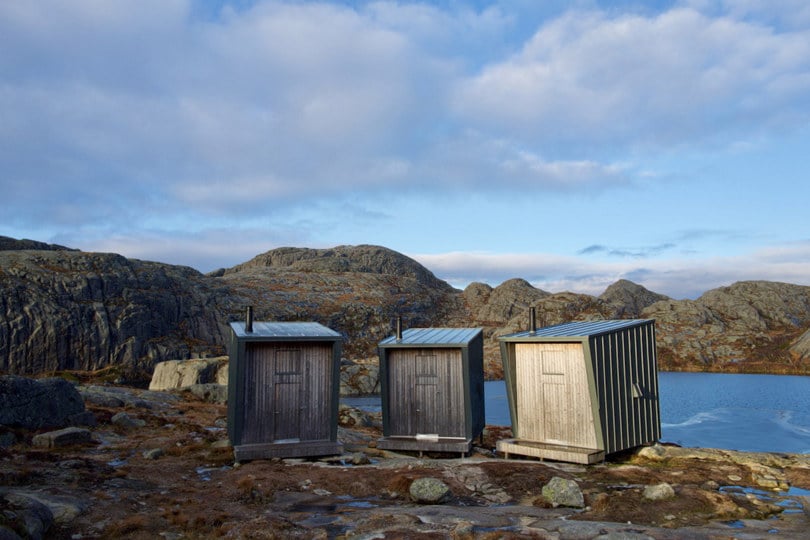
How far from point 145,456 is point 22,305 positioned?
6903 cm

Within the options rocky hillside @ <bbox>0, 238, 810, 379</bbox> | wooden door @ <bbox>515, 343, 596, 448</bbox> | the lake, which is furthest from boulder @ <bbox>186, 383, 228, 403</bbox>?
rocky hillside @ <bbox>0, 238, 810, 379</bbox>

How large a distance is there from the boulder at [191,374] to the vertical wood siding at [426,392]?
2806 centimetres

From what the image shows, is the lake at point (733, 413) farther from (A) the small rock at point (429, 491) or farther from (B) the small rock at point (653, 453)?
(A) the small rock at point (429, 491)

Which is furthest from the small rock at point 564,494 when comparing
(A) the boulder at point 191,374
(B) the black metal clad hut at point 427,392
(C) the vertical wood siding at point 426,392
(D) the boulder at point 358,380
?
(D) the boulder at point 358,380

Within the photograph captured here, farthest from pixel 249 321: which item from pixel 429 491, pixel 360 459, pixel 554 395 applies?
pixel 554 395

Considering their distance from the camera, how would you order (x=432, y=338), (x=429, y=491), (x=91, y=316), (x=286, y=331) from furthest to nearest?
(x=91, y=316) → (x=432, y=338) → (x=286, y=331) → (x=429, y=491)

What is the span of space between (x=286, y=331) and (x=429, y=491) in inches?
316

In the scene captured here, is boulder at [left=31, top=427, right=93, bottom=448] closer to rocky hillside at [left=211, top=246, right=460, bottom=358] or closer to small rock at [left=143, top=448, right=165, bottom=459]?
small rock at [left=143, top=448, right=165, bottom=459]

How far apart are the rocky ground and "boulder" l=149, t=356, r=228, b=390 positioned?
25.1 m

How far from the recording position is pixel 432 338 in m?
19.7

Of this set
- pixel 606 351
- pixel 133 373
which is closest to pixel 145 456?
pixel 606 351

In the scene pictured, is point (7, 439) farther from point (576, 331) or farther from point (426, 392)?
point (576, 331)

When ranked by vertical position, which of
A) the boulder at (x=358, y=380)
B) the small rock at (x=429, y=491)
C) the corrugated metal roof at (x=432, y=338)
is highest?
the corrugated metal roof at (x=432, y=338)

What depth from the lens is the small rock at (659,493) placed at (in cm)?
1243
